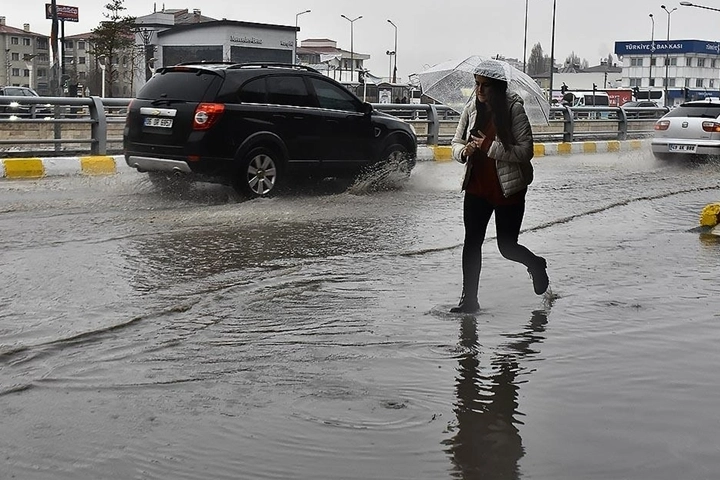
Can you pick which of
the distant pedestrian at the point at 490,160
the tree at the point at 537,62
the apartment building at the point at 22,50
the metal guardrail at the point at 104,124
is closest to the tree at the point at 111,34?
the metal guardrail at the point at 104,124

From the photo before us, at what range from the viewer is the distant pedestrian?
6.21 metres

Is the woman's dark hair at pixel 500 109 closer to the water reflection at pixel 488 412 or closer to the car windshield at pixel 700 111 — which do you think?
the water reflection at pixel 488 412

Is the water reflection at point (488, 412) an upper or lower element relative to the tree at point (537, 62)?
lower

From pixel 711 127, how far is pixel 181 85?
487 inches

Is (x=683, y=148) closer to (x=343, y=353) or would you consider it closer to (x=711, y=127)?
(x=711, y=127)

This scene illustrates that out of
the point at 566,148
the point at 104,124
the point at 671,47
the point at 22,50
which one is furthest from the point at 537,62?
the point at 104,124

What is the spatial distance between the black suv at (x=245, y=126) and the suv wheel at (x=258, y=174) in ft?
0.04

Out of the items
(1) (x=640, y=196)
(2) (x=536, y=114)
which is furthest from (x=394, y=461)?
(1) (x=640, y=196)

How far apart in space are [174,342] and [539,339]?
206 cm

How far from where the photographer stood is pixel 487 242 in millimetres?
9883

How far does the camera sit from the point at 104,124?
16.6 meters

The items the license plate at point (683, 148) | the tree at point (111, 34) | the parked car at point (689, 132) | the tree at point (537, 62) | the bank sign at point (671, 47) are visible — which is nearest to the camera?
the parked car at point (689, 132)

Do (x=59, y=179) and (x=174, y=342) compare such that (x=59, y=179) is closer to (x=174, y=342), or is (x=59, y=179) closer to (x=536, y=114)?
(x=536, y=114)

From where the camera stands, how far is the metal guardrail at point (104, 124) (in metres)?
16.0
